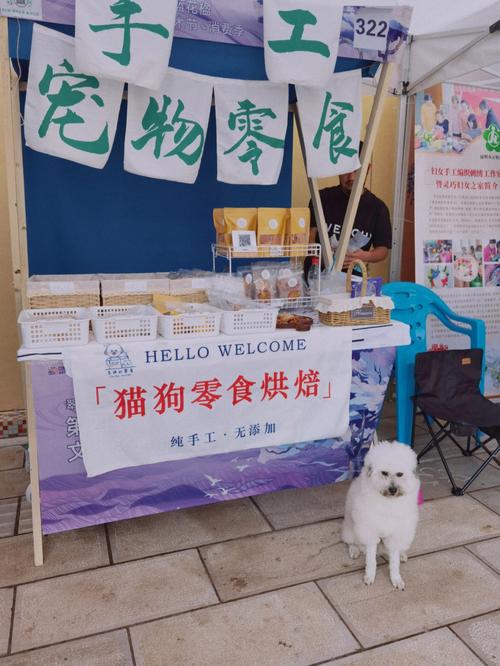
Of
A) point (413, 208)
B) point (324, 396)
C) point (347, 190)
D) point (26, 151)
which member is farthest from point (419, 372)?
point (26, 151)

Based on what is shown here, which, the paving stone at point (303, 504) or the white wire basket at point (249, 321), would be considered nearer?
the white wire basket at point (249, 321)

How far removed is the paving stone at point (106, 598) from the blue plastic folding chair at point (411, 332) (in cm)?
161

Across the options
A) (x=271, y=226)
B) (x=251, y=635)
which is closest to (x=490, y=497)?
(x=251, y=635)

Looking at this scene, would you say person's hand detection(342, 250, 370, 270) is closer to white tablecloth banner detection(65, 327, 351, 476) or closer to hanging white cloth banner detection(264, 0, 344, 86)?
white tablecloth banner detection(65, 327, 351, 476)

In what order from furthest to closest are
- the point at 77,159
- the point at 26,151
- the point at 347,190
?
1. the point at 347,190
2. the point at 26,151
3. the point at 77,159

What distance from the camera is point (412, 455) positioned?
7.68 ft

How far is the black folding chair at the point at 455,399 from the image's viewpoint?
3109mm

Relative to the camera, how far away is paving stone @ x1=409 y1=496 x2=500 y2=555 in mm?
2734

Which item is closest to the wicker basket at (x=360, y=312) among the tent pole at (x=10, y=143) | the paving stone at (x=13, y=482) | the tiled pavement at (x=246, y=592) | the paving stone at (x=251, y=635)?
the tiled pavement at (x=246, y=592)

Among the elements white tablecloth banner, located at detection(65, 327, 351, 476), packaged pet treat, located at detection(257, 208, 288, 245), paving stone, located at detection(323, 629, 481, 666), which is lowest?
paving stone, located at detection(323, 629, 481, 666)

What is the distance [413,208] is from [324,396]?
88.5 inches

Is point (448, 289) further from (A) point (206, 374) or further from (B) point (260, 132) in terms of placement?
(A) point (206, 374)

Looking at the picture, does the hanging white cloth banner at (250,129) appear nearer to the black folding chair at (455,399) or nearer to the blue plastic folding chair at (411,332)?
the blue plastic folding chair at (411,332)

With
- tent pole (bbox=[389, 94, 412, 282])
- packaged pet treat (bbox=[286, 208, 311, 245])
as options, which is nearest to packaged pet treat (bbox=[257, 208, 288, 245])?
packaged pet treat (bbox=[286, 208, 311, 245])
